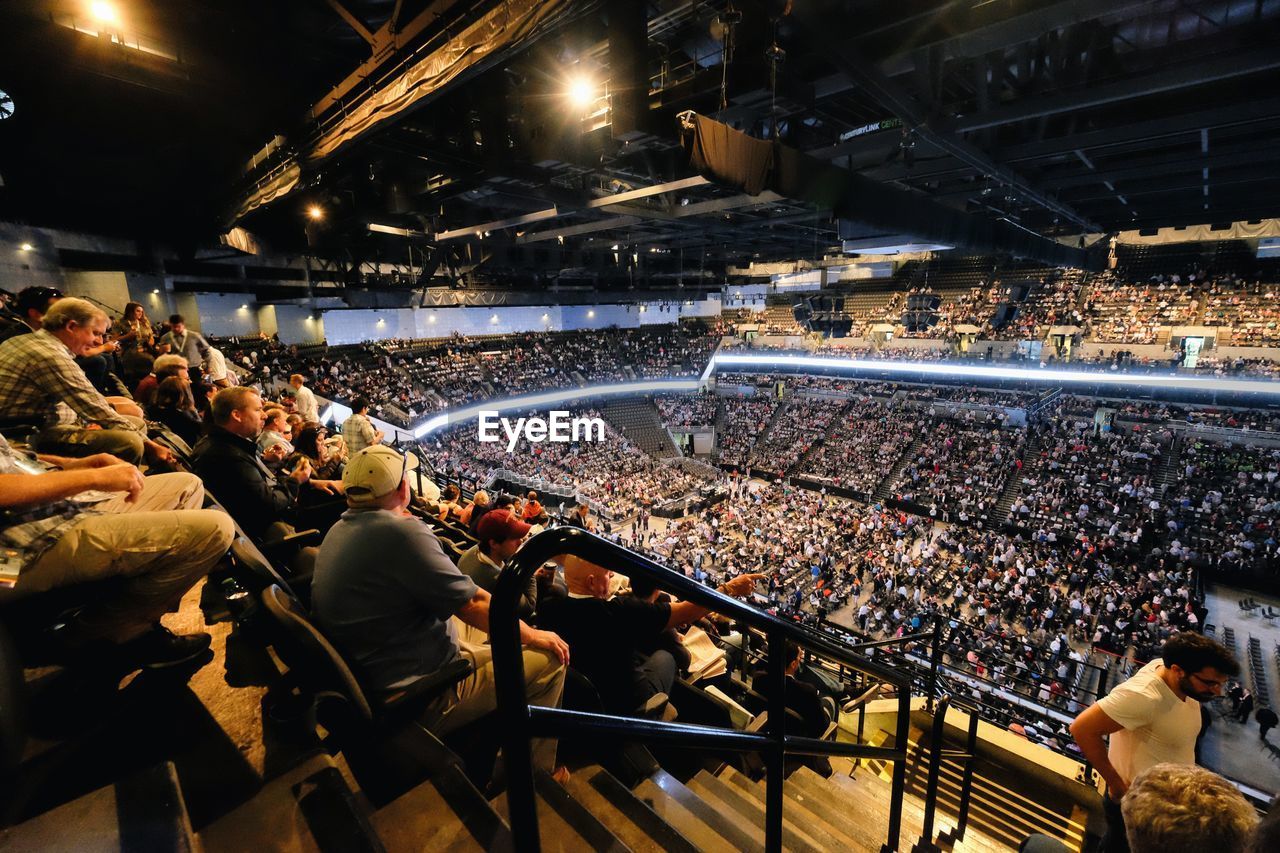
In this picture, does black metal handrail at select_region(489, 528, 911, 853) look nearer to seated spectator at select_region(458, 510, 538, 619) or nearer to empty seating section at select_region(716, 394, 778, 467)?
seated spectator at select_region(458, 510, 538, 619)

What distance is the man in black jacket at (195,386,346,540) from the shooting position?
9.30 feet

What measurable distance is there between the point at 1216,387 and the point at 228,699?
89.2 feet

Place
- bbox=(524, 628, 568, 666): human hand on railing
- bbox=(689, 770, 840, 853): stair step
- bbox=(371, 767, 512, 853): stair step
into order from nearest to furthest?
bbox=(371, 767, 512, 853): stair step < bbox=(524, 628, 568, 666): human hand on railing < bbox=(689, 770, 840, 853): stair step

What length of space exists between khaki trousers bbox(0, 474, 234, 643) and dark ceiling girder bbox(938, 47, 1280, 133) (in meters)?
6.51

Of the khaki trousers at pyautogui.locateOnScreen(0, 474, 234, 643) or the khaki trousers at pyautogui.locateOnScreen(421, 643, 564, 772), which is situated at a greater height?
the khaki trousers at pyautogui.locateOnScreen(0, 474, 234, 643)

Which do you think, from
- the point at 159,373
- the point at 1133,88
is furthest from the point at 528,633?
the point at 1133,88

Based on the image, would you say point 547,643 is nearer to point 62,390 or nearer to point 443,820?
point 443,820

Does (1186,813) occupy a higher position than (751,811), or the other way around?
(1186,813)

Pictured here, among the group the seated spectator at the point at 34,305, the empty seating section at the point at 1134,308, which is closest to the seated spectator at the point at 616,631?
the seated spectator at the point at 34,305

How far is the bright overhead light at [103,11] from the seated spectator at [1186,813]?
766cm

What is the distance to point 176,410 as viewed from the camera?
Result: 4.72m

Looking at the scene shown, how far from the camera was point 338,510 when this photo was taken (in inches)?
133

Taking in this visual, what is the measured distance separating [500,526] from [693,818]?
1.43 meters

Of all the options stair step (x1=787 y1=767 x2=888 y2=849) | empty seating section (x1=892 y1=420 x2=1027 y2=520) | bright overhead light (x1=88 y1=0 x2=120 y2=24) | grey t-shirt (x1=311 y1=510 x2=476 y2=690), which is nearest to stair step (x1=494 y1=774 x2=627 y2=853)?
grey t-shirt (x1=311 y1=510 x2=476 y2=690)
